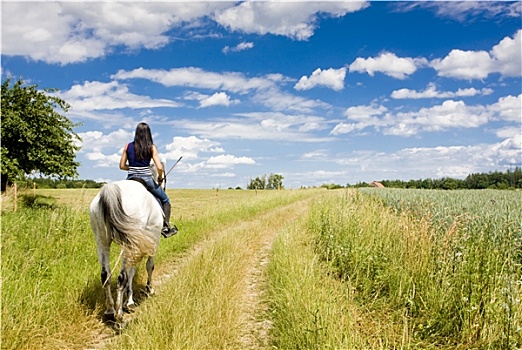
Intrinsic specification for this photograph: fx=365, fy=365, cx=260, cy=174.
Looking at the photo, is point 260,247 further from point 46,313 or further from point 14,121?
point 14,121

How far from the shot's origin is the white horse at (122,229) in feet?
15.4

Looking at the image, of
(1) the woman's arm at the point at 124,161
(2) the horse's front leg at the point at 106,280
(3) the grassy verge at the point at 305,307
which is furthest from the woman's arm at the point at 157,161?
(3) the grassy verge at the point at 305,307

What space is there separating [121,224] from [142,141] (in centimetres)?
138

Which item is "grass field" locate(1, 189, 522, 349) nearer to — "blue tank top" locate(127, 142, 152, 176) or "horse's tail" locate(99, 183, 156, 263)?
"horse's tail" locate(99, 183, 156, 263)

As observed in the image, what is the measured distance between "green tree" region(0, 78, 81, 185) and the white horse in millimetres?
17830

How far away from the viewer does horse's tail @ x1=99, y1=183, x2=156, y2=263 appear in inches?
186

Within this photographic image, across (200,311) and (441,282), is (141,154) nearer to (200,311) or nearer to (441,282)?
(200,311)

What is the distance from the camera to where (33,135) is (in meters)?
20.4

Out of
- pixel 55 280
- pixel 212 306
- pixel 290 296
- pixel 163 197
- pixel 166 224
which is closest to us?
pixel 212 306

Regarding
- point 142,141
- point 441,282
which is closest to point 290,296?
point 441,282

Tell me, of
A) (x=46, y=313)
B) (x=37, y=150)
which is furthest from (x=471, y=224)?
(x=37, y=150)

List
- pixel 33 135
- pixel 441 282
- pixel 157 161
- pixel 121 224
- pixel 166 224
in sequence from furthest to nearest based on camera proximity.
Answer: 1. pixel 33 135
2. pixel 166 224
3. pixel 157 161
4. pixel 441 282
5. pixel 121 224

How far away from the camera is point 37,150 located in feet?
67.6

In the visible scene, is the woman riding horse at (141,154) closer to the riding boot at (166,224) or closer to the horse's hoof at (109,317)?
the riding boot at (166,224)
